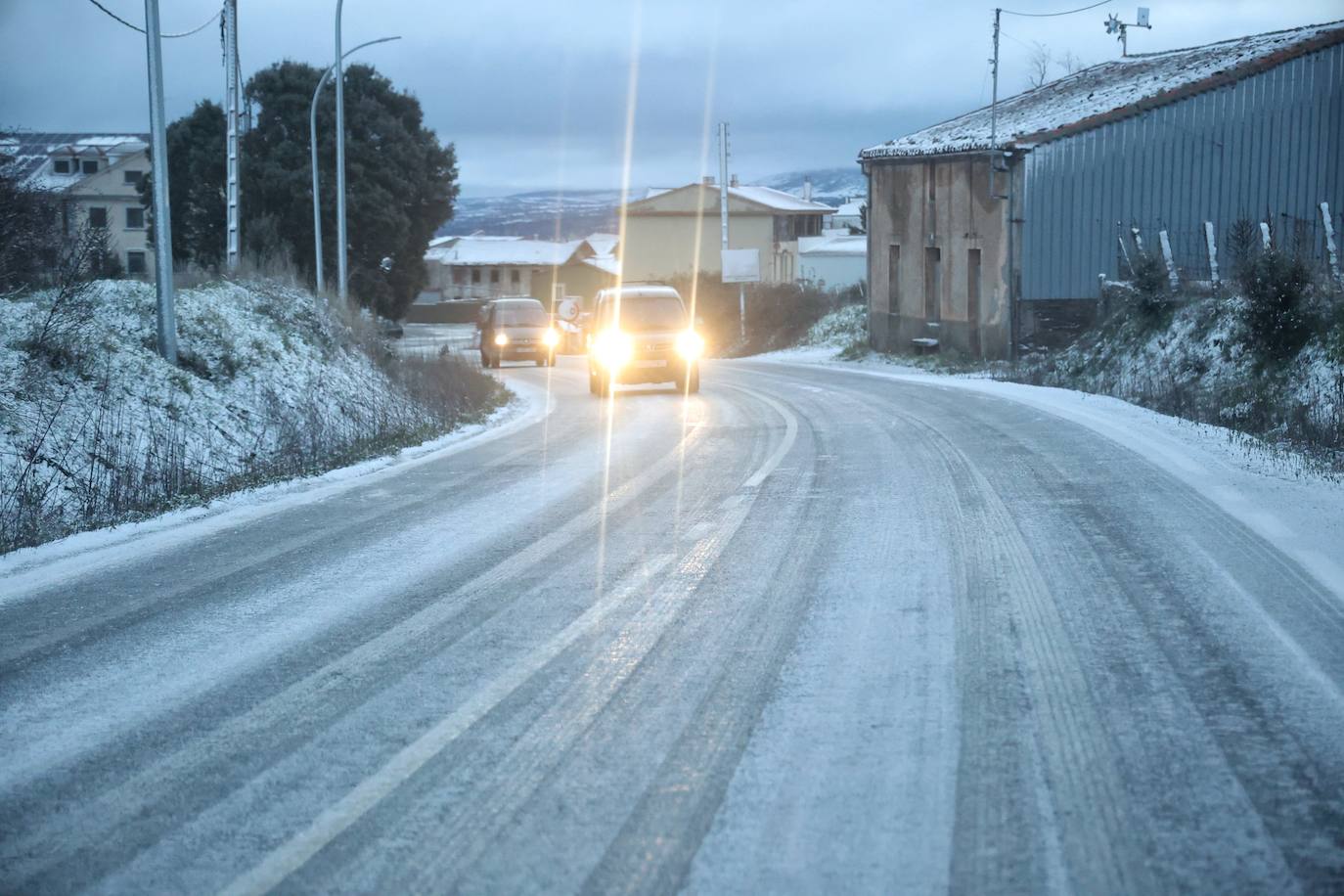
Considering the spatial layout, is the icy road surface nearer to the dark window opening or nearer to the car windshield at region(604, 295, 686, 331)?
the car windshield at region(604, 295, 686, 331)

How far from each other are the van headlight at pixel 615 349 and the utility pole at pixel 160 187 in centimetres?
906

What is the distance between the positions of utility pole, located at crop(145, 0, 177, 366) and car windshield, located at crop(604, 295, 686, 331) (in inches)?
375

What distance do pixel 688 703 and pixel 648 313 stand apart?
1864 cm

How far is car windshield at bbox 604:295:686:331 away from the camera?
76.8 feet

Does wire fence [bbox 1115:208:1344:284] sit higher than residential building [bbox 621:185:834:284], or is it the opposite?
residential building [bbox 621:185:834:284]

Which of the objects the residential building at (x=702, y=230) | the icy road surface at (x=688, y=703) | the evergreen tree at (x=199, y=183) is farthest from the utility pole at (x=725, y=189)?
the icy road surface at (x=688, y=703)

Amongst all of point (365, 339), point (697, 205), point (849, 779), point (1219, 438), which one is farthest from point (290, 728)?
point (697, 205)

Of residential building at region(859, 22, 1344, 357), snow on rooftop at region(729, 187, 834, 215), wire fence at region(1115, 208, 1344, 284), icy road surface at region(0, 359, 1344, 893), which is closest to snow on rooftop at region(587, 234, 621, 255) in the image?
snow on rooftop at region(729, 187, 834, 215)

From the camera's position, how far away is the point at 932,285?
37156 millimetres

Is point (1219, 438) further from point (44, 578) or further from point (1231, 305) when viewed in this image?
point (44, 578)

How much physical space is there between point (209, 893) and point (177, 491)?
Answer: 837cm

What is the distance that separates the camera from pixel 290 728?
5.02 meters

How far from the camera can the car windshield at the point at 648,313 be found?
23.4 meters

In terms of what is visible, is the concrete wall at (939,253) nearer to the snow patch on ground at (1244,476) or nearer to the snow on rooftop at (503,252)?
the snow patch on ground at (1244,476)
